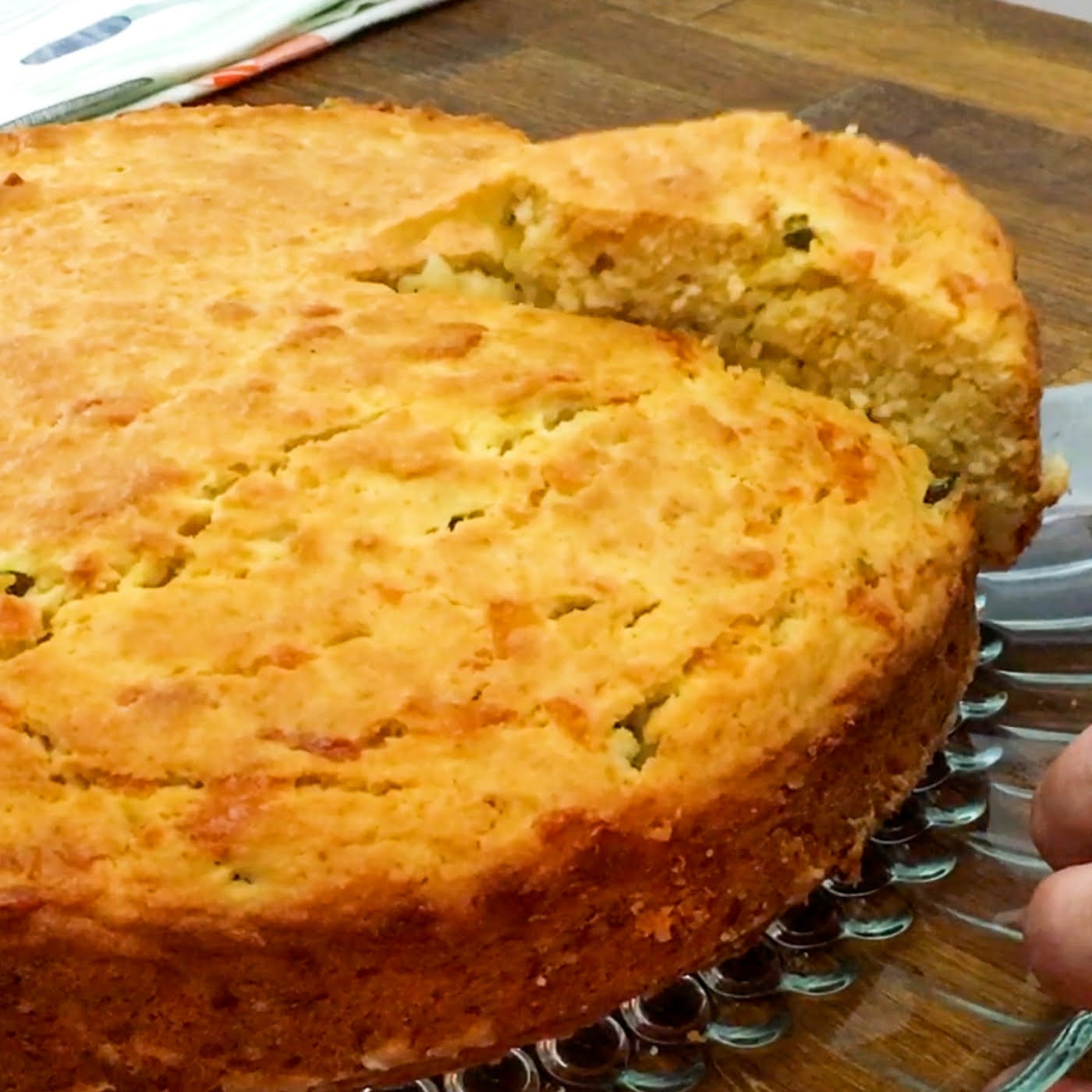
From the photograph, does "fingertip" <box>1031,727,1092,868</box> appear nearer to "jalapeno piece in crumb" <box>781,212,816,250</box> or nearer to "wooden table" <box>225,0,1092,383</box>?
"jalapeno piece in crumb" <box>781,212,816,250</box>

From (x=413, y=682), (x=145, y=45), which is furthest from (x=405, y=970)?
(x=145, y=45)

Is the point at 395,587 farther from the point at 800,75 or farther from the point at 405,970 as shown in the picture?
the point at 800,75

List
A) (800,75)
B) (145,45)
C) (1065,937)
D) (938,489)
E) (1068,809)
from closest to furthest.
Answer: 1. (1065,937)
2. (1068,809)
3. (938,489)
4. (145,45)
5. (800,75)

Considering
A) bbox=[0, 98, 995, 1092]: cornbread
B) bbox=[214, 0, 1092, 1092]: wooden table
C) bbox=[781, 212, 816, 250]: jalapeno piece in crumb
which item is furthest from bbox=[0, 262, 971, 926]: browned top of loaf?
bbox=[214, 0, 1092, 1092]: wooden table

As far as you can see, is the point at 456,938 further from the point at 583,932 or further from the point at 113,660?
the point at 113,660

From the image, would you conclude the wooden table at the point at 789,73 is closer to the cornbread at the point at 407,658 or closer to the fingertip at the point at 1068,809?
the cornbread at the point at 407,658

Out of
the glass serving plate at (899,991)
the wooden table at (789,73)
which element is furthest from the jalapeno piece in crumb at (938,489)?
the wooden table at (789,73)
